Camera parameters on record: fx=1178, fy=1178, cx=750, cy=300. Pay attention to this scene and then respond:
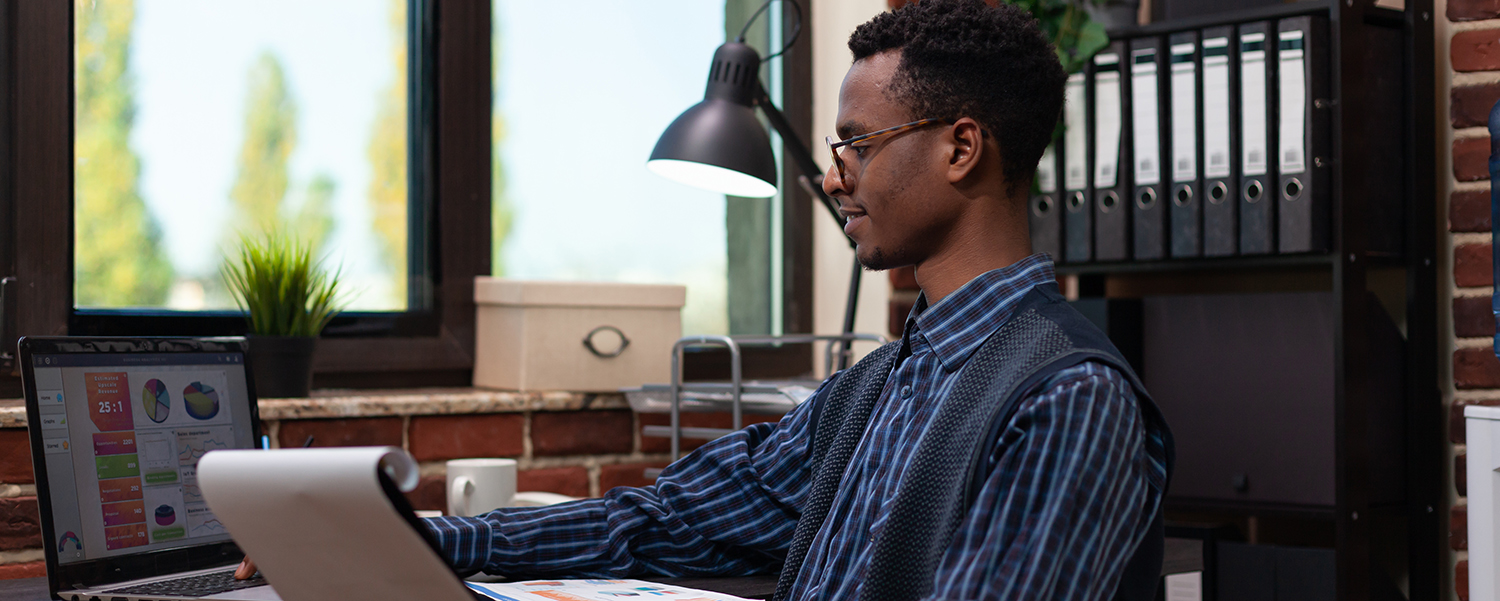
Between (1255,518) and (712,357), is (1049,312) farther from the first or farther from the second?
(1255,518)

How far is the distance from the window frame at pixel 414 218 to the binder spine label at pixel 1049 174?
0.48 metres

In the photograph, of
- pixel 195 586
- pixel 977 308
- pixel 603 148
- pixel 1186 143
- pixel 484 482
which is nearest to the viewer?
pixel 977 308

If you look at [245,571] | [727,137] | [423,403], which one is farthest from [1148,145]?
[245,571]

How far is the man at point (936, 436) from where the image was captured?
2.25 feet

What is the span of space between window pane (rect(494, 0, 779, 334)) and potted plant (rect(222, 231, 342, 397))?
383 mm

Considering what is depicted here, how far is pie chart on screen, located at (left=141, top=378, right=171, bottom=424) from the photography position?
1.07 m

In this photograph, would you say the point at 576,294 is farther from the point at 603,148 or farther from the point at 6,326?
the point at 6,326

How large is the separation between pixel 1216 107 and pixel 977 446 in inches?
48.0

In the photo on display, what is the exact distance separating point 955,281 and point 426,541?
1.45 ft

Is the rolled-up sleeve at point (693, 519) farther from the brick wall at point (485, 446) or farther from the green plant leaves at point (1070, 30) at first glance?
the green plant leaves at point (1070, 30)

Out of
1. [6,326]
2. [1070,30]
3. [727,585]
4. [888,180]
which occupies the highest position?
[1070,30]

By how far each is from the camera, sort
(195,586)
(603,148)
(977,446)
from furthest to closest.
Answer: (603,148) → (195,586) → (977,446)

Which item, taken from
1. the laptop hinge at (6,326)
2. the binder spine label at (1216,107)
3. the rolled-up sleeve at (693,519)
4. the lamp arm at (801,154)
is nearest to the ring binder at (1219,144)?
the binder spine label at (1216,107)

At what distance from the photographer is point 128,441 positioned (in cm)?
104
